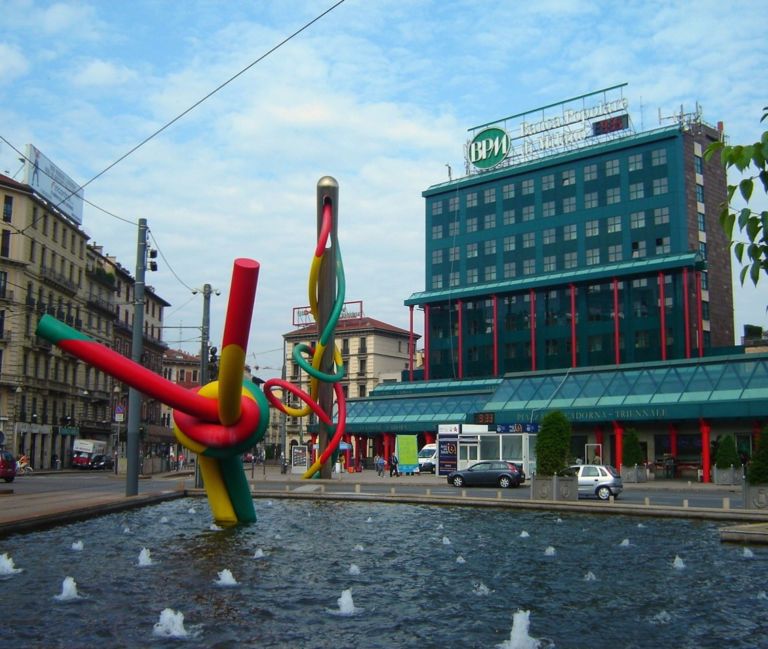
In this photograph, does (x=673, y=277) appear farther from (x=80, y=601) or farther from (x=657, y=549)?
(x=80, y=601)

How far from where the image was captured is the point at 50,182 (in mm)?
73750

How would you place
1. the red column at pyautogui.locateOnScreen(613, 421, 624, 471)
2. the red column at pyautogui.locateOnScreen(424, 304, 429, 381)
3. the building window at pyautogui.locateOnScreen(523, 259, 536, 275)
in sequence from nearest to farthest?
the red column at pyautogui.locateOnScreen(613, 421, 624, 471) < the building window at pyautogui.locateOnScreen(523, 259, 536, 275) < the red column at pyautogui.locateOnScreen(424, 304, 429, 381)

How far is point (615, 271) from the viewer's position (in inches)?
2751

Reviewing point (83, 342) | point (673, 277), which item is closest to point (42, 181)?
point (673, 277)

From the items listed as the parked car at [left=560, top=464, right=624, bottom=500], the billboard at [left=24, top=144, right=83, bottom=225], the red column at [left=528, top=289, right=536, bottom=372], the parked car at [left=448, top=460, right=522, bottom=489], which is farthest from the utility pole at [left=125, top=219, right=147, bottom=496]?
the red column at [left=528, top=289, right=536, bottom=372]

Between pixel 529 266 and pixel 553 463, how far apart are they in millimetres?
52286

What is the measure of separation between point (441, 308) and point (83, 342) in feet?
223

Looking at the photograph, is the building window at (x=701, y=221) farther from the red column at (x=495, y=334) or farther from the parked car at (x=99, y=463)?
the parked car at (x=99, y=463)

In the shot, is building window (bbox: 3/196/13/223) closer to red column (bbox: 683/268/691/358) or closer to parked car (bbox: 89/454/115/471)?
parked car (bbox: 89/454/115/471)

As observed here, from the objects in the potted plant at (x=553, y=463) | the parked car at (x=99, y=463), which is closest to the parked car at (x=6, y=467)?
the potted plant at (x=553, y=463)

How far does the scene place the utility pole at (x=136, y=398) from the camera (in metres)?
26.8

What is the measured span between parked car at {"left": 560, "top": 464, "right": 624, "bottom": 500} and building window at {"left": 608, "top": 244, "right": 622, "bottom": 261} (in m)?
42.9

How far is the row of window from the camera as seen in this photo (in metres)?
71.8

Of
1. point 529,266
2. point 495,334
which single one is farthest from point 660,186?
point 495,334
